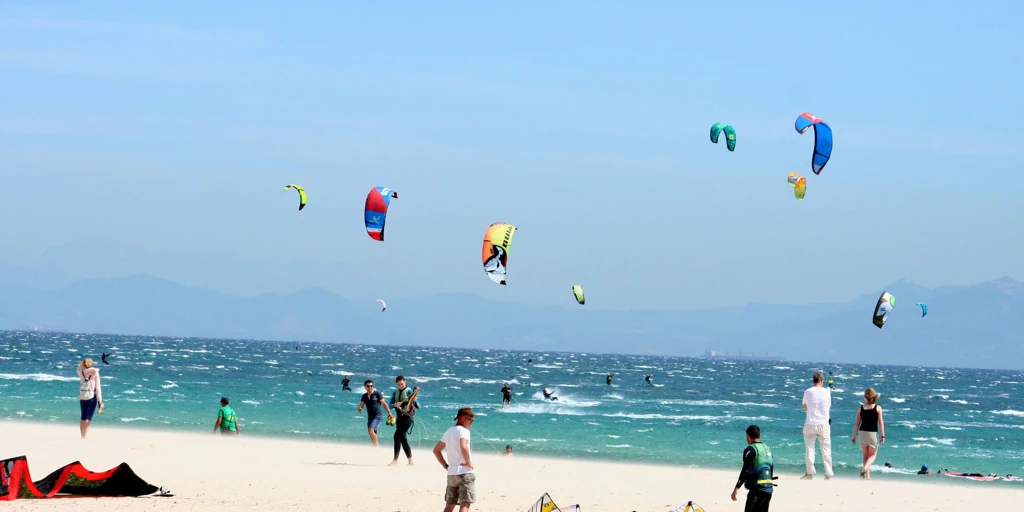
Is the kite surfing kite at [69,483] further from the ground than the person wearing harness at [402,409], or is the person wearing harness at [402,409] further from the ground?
the person wearing harness at [402,409]

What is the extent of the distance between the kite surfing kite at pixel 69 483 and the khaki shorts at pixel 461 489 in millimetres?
3973

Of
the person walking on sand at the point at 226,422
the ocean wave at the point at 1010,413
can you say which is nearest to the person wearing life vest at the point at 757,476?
the person walking on sand at the point at 226,422

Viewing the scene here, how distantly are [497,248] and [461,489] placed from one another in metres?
9.37

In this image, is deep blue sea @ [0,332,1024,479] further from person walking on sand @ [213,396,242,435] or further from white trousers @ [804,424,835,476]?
white trousers @ [804,424,835,476]

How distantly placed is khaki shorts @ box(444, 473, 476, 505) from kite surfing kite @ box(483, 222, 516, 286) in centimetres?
879

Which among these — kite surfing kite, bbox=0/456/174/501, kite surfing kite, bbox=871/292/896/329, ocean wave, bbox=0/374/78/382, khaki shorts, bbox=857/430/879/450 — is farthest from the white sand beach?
ocean wave, bbox=0/374/78/382

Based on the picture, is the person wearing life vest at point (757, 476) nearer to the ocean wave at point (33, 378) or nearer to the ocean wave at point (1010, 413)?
the ocean wave at point (33, 378)

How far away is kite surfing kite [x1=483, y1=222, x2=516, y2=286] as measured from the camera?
749 inches

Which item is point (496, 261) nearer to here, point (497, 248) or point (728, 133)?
point (497, 248)

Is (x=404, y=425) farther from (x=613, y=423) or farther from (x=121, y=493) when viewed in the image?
(x=613, y=423)

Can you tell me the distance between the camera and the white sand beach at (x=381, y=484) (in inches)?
490

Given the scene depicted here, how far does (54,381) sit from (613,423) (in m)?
23.9

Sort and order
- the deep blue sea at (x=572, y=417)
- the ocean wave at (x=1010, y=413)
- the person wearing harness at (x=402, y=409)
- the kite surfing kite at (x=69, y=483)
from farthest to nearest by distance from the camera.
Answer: the ocean wave at (x=1010, y=413)
the deep blue sea at (x=572, y=417)
the person wearing harness at (x=402, y=409)
the kite surfing kite at (x=69, y=483)

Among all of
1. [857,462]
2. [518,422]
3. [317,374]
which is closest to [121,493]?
[857,462]
